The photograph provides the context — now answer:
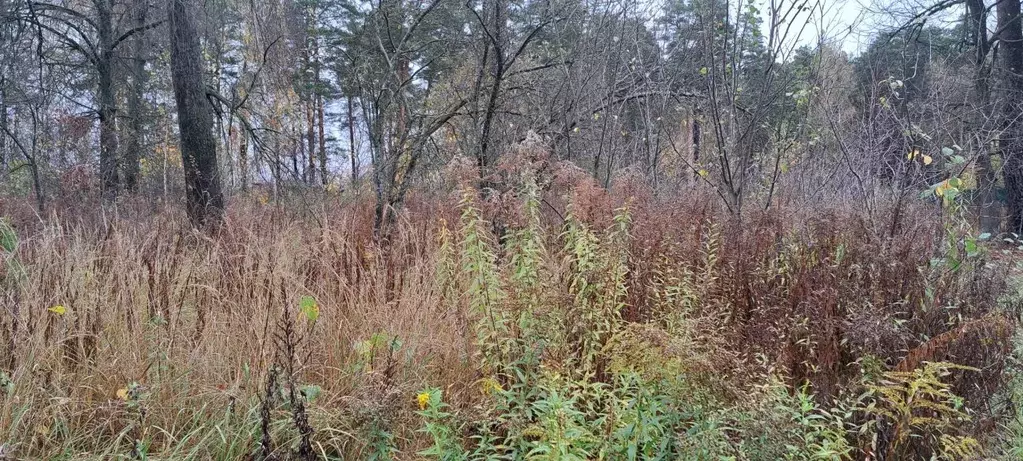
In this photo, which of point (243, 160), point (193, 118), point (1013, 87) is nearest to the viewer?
point (193, 118)

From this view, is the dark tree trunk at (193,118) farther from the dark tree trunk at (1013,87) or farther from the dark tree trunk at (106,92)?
the dark tree trunk at (1013,87)

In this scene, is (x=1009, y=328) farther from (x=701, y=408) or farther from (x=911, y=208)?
(x=911, y=208)

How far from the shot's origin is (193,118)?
222 inches

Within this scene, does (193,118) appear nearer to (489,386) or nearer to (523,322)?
(523,322)

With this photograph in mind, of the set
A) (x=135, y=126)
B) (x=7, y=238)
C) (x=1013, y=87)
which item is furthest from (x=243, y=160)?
(x=1013, y=87)

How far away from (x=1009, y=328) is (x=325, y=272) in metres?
3.66

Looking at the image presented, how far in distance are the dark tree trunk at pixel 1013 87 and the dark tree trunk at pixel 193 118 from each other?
1128 cm

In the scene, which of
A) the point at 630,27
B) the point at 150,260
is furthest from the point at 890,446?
the point at 630,27

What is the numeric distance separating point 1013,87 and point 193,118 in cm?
1325

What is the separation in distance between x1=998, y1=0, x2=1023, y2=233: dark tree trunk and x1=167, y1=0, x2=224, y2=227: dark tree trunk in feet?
37.0

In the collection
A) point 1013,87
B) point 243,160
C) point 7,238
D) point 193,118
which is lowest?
point 7,238

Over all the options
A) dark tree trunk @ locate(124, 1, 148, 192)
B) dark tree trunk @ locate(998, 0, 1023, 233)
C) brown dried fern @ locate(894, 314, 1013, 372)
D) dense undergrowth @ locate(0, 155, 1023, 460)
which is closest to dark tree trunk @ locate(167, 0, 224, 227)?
dense undergrowth @ locate(0, 155, 1023, 460)

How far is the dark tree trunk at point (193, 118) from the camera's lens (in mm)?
5469

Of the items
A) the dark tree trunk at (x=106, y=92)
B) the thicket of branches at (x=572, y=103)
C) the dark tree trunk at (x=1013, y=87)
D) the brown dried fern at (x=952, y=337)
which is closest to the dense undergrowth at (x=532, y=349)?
the brown dried fern at (x=952, y=337)
